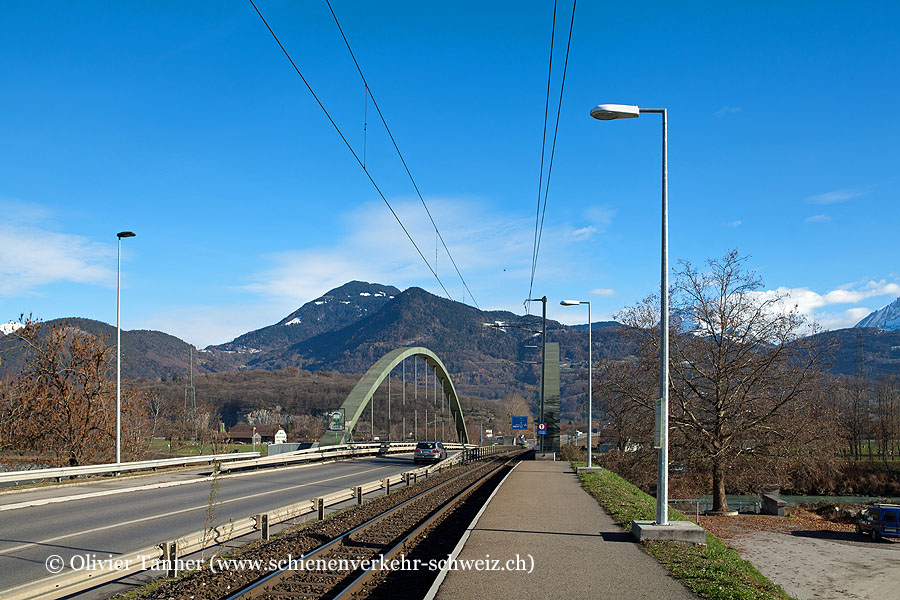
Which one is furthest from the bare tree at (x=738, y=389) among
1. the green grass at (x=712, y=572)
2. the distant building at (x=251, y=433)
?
the distant building at (x=251, y=433)

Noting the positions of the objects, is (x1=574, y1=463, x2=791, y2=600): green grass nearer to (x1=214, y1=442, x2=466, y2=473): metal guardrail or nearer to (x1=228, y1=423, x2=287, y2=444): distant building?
(x1=214, y1=442, x2=466, y2=473): metal guardrail

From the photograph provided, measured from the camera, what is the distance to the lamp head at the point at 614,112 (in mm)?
12062

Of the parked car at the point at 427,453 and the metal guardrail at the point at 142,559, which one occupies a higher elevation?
the metal guardrail at the point at 142,559

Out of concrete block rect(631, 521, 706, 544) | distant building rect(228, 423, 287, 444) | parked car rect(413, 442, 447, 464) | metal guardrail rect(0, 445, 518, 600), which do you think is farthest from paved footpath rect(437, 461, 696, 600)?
distant building rect(228, 423, 287, 444)

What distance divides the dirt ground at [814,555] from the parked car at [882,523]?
14.0 inches

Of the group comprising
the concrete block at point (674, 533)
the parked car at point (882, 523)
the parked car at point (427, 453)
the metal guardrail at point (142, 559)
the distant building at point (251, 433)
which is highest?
the metal guardrail at point (142, 559)

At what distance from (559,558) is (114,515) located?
33.6 feet

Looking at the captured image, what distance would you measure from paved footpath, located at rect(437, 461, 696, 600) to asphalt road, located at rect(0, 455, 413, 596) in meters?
5.40

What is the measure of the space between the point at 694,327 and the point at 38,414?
87.8ft

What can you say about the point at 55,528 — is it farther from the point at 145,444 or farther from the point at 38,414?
the point at 145,444

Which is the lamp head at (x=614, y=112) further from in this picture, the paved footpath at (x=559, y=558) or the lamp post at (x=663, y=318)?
the paved footpath at (x=559, y=558)

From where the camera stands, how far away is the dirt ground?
1864 cm

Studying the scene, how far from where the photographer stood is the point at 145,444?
34.7 meters

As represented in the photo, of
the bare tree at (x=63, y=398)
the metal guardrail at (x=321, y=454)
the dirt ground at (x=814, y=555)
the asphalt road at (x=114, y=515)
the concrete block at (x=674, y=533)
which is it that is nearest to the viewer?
the asphalt road at (x=114, y=515)
